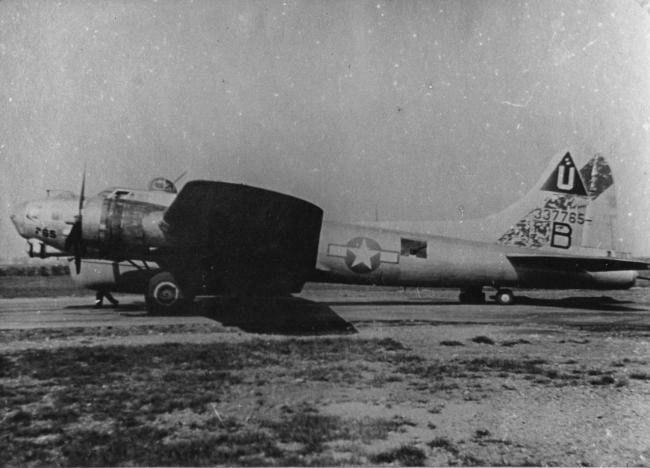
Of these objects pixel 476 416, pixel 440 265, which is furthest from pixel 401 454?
pixel 440 265

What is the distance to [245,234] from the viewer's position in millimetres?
10227

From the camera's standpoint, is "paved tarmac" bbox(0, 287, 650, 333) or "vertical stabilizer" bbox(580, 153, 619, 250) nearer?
"paved tarmac" bbox(0, 287, 650, 333)

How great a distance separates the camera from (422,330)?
958cm

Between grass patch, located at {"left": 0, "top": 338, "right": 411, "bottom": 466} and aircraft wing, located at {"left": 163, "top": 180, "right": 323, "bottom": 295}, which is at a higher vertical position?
aircraft wing, located at {"left": 163, "top": 180, "right": 323, "bottom": 295}

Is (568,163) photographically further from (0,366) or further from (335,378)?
(0,366)

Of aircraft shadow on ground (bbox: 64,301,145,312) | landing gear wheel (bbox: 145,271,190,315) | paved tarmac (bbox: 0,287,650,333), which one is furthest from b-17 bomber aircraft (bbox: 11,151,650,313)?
paved tarmac (bbox: 0,287,650,333)

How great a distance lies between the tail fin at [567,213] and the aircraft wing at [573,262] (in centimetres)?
81

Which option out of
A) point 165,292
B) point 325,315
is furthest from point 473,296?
point 165,292

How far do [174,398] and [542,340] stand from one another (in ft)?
21.6

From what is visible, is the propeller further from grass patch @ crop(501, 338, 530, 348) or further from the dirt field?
grass patch @ crop(501, 338, 530, 348)

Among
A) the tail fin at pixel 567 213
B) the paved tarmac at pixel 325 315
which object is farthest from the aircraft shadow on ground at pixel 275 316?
the tail fin at pixel 567 213

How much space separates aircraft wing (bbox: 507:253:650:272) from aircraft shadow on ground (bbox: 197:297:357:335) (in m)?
6.05

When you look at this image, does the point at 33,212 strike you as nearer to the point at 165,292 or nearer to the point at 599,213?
the point at 165,292

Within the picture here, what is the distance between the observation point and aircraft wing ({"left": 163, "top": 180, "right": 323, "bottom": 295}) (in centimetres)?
904
